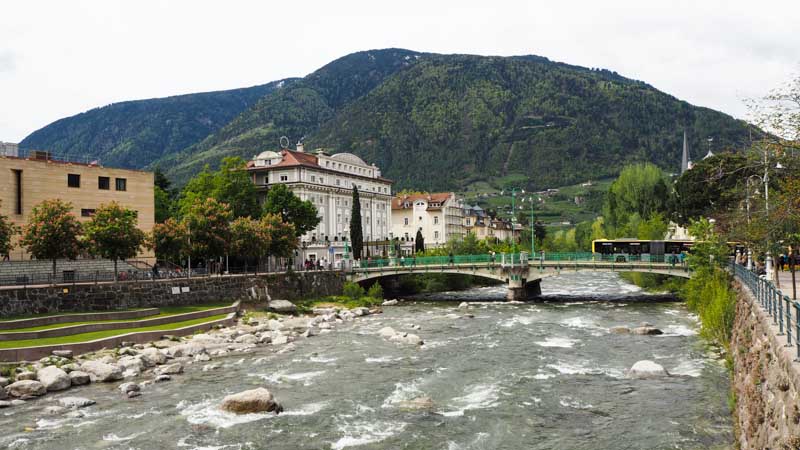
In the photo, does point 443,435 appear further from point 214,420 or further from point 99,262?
point 99,262

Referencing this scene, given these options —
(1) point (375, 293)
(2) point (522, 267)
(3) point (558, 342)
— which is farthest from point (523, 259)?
(3) point (558, 342)

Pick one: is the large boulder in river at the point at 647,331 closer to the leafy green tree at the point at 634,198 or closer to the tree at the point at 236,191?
the tree at the point at 236,191

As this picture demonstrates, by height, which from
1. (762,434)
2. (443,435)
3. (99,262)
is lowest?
(443,435)

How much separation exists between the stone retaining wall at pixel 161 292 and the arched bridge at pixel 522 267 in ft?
29.4

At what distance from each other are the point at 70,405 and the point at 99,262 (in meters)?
35.7

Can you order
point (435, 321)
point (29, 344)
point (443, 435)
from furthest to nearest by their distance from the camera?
point (435, 321), point (29, 344), point (443, 435)

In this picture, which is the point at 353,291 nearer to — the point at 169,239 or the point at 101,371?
the point at 169,239

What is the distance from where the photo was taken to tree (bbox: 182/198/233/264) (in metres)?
59.7

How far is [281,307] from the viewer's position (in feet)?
200

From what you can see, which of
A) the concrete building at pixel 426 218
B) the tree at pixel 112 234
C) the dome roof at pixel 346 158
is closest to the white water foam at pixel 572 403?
the tree at pixel 112 234

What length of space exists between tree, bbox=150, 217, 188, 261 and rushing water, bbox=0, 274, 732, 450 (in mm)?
19751

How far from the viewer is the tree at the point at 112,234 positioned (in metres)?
49.3

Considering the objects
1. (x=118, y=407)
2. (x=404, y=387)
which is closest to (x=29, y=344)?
(x=118, y=407)

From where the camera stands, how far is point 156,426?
24.3 m
